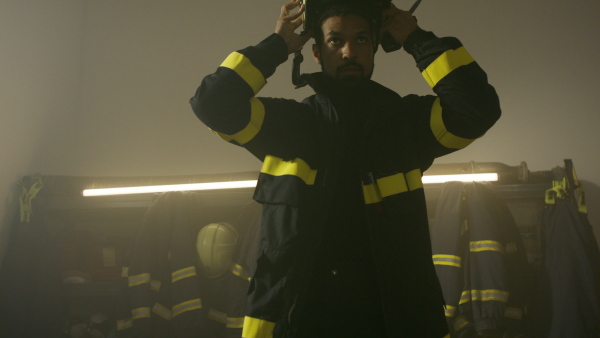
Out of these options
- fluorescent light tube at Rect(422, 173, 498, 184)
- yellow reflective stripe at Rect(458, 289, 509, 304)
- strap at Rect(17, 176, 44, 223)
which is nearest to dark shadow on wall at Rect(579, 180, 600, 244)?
fluorescent light tube at Rect(422, 173, 498, 184)

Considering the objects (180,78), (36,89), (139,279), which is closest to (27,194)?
(36,89)

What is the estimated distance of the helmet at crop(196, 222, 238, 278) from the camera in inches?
101

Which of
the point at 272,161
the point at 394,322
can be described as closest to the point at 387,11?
the point at 272,161

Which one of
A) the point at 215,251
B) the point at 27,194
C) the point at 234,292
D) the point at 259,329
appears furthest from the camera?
the point at 27,194

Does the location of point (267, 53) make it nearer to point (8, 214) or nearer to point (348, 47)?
point (348, 47)

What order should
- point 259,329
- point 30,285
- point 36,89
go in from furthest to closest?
1. point 36,89
2. point 30,285
3. point 259,329

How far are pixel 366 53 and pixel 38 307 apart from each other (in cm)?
261

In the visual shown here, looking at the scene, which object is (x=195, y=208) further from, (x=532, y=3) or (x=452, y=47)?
(x=532, y=3)

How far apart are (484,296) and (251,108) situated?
Answer: 5.33ft

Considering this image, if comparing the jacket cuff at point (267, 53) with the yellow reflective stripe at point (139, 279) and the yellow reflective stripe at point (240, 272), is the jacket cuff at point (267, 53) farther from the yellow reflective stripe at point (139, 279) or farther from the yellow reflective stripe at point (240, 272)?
the yellow reflective stripe at point (139, 279)

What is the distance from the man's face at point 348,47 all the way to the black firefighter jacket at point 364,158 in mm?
58

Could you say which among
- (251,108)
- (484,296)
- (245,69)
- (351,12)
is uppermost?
(351,12)

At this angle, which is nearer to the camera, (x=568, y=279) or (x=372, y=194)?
(x=372, y=194)

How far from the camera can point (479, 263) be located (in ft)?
7.43
